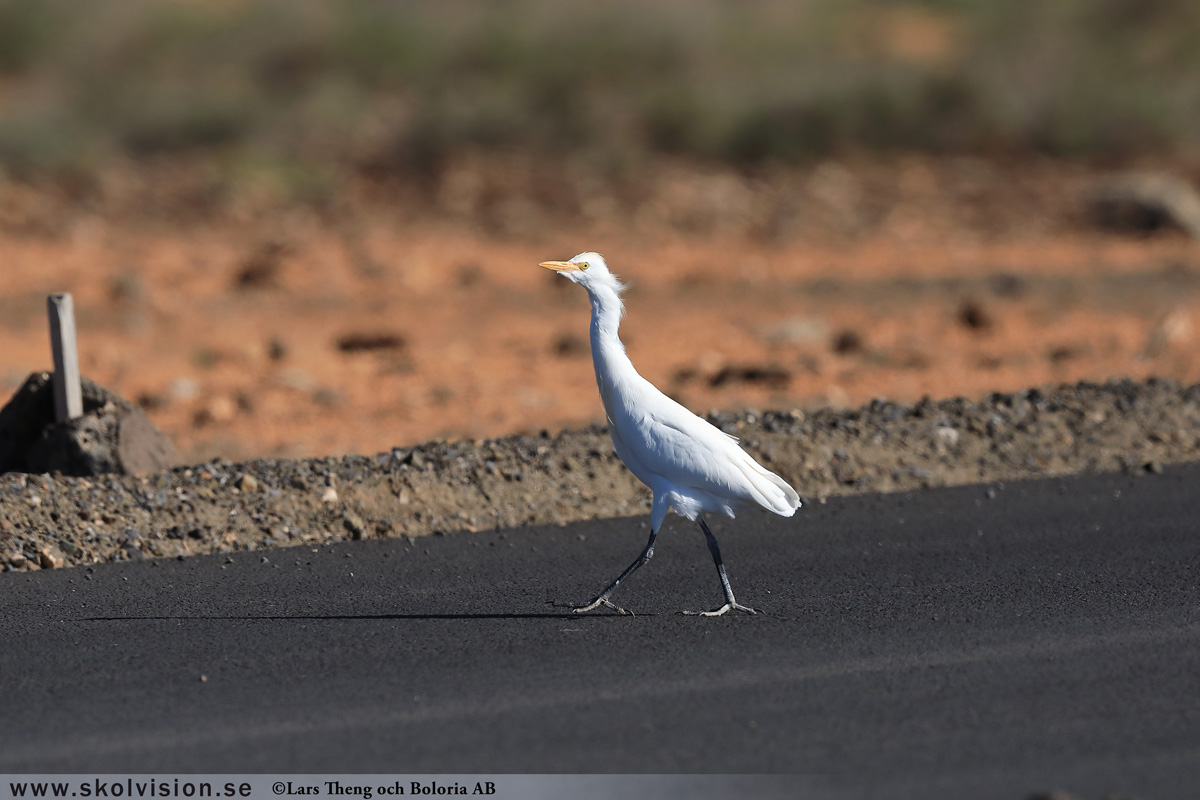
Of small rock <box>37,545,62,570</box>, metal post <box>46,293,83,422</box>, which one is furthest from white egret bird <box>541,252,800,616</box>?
metal post <box>46,293,83,422</box>

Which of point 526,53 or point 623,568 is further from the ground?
point 526,53

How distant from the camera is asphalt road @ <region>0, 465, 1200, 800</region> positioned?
5164mm

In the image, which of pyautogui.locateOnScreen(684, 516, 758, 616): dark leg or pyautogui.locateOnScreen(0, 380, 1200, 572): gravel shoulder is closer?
pyautogui.locateOnScreen(684, 516, 758, 616): dark leg

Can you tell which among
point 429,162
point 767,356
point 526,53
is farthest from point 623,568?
point 526,53

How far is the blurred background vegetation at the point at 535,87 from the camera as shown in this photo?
30000 mm

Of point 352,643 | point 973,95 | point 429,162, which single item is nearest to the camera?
point 352,643

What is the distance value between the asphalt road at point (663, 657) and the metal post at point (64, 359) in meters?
1.75

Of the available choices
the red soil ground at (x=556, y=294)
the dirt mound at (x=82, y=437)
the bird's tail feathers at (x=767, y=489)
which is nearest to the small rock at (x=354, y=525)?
the dirt mound at (x=82, y=437)

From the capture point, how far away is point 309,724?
5.48 metres

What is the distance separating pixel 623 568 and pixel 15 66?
104ft

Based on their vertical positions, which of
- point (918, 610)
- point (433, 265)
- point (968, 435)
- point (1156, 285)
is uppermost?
point (433, 265)

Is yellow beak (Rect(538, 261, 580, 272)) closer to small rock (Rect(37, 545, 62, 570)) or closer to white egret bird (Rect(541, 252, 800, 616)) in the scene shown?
white egret bird (Rect(541, 252, 800, 616))

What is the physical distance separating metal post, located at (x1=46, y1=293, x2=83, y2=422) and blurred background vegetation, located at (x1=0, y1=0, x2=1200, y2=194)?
18.5 metres

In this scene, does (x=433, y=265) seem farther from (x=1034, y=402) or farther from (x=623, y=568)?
(x=623, y=568)
